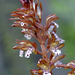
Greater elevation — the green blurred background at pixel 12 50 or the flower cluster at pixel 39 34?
the flower cluster at pixel 39 34

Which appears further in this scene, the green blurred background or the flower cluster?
the green blurred background

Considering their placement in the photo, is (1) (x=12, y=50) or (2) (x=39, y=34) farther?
(1) (x=12, y=50)

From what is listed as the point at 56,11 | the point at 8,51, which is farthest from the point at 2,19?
the point at 56,11

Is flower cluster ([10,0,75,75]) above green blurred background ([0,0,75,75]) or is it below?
above

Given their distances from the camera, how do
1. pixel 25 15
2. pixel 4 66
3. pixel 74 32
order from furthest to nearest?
1. pixel 74 32
2. pixel 4 66
3. pixel 25 15

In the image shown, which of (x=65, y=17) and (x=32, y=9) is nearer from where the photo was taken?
(x=32, y=9)

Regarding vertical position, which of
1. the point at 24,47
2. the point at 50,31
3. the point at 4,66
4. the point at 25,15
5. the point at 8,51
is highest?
the point at 25,15

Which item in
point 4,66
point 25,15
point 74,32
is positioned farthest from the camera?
point 74,32

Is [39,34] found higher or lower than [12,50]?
higher

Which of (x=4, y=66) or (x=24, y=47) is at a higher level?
(x=24, y=47)

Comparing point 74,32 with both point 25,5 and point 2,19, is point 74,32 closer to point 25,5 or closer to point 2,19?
point 2,19

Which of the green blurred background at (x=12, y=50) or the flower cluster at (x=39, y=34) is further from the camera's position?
the green blurred background at (x=12, y=50)
